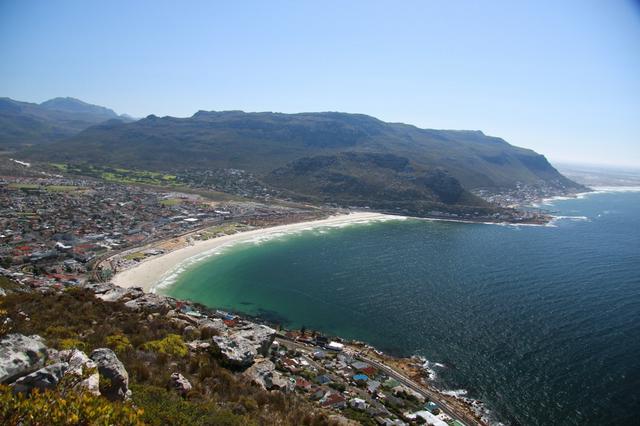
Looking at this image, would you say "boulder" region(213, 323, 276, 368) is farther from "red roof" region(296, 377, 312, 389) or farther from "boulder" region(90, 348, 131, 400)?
"boulder" region(90, 348, 131, 400)

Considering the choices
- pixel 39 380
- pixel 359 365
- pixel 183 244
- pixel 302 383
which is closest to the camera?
pixel 39 380

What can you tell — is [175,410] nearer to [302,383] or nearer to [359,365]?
[302,383]

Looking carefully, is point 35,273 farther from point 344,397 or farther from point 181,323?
point 344,397

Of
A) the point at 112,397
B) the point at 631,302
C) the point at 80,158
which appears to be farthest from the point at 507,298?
the point at 80,158

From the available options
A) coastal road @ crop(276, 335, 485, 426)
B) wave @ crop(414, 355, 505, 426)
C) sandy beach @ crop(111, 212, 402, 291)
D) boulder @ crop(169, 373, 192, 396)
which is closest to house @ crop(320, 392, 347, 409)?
coastal road @ crop(276, 335, 485, 426)

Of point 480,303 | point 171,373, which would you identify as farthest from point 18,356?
point 480,303

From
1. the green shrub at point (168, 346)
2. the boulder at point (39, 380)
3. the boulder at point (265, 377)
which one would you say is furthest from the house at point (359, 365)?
the boulder at point (39, 380)

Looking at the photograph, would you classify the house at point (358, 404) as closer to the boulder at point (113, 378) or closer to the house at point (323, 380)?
the house at point (323, 380)
